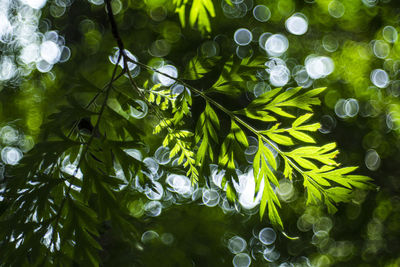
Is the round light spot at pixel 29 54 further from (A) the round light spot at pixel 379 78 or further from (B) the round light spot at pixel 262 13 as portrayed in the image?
(A) the round light spot at pixel 379 78

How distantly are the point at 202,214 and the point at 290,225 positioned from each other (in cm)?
394

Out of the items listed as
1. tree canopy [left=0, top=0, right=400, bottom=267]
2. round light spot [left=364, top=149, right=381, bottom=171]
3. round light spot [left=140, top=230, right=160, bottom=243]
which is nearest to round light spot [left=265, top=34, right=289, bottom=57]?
tree canopy [left=0, top=0, right=400, bottom=267]

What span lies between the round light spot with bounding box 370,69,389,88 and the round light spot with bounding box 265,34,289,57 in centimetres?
164

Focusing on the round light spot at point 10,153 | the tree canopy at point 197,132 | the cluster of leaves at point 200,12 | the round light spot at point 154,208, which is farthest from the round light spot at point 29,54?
the cluster of leaves at point 200,12

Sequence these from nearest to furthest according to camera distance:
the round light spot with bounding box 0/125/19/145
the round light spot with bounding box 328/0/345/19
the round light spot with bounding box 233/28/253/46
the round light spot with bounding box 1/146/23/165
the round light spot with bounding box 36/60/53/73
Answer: the round light spot with bounding box 36/60/53/73
the round light spot with bounding box 0/125/19/145
the round light spot with bounding box 328/0/345/19
the round light spot with bounding box 1/146/23/165
the round light spot with bounding box 233/28/253/46

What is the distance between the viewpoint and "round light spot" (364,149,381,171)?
665cm

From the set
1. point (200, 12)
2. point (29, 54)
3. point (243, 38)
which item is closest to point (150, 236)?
point (200, 12)

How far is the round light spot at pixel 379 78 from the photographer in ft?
19.4

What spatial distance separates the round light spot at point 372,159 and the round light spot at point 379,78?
1488mm

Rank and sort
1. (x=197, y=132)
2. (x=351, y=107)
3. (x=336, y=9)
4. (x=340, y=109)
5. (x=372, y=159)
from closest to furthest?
(x=197, y=132) → (x=336, y=9) → (x=340, y=109) → (x=351, y=107) → (x=372, y=159)

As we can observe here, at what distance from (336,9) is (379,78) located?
1519 millimetres

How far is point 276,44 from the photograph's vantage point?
20.5 ft

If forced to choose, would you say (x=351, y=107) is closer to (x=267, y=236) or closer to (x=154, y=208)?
(x=267, y=236)

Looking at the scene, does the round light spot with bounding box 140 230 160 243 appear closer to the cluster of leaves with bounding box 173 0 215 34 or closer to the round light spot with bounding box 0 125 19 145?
the cluster of leaves with bounding box 173 0 215 34
